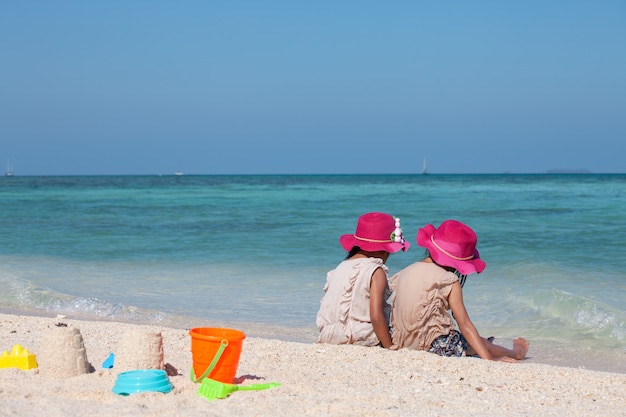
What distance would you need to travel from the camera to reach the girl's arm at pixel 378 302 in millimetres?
4543

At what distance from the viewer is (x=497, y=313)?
729 cm

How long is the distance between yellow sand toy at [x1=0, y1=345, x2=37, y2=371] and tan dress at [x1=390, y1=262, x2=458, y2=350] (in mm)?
2162

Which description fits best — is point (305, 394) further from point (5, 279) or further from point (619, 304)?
point (5, 279)

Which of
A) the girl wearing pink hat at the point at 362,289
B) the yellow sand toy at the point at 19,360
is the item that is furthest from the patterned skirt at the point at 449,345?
the yellow sand toy at the point at 19,360

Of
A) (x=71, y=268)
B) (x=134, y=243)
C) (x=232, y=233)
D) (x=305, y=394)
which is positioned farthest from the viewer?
(x=232, y=233)

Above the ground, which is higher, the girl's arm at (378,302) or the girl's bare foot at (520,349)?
the girl's arm at (378,302)

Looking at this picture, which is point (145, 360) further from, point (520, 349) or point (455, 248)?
point (520, 349)

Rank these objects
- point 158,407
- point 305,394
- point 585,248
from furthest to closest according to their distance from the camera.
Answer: point 585,248 < point 305,394 < point 158,407

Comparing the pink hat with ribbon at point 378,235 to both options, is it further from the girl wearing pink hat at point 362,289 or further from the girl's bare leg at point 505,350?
the girl's bare leg at point 505,350

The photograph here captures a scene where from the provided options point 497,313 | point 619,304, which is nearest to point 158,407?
point 497,313

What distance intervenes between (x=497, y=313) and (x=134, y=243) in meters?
7.61

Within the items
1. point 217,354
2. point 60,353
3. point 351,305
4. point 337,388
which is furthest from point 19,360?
point 351,305

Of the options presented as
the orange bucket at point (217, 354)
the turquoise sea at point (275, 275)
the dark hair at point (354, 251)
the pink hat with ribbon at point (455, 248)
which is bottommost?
the turquoise sea at point (275, 275)

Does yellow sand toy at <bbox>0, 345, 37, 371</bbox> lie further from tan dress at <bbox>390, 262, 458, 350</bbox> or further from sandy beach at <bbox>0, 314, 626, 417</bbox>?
tan dress at <bbox>390, 262, 458, 350</bbox>
